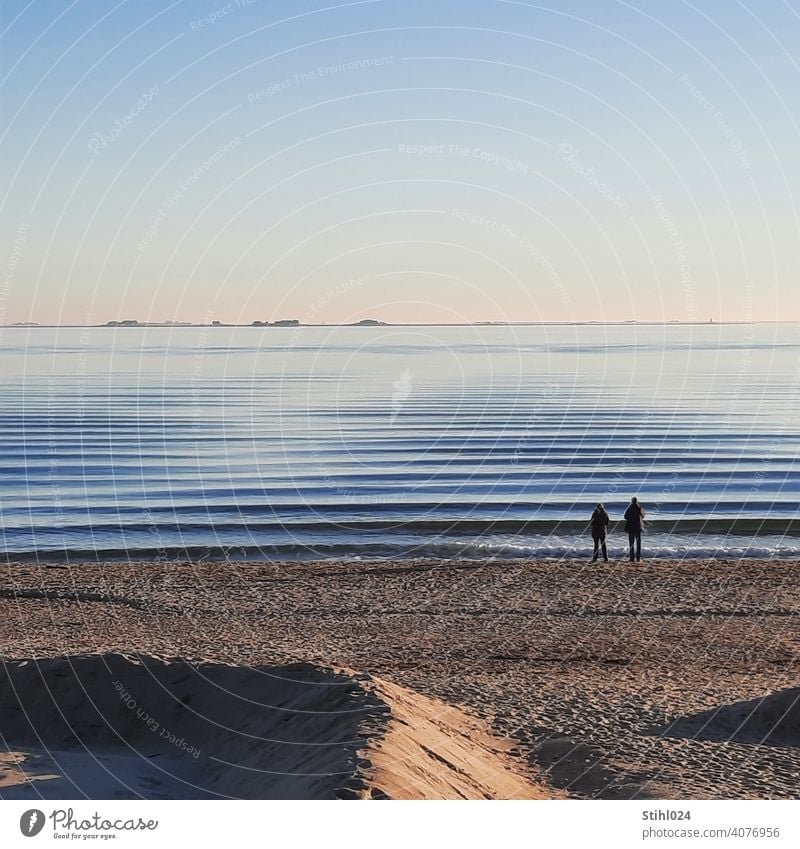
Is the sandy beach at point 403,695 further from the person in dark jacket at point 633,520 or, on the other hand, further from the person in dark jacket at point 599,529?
the person in dark jacket at point 633,520

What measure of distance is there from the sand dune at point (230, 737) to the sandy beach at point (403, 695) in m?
0.03

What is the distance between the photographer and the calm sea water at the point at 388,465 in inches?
1387

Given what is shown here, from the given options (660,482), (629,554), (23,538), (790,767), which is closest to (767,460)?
(660,482)

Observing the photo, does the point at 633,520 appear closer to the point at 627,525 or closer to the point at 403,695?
the point at 627,525

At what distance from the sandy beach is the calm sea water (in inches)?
189

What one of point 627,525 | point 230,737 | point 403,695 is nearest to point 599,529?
point 627,525

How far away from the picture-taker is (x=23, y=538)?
3466cm

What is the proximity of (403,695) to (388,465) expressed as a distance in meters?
38.2

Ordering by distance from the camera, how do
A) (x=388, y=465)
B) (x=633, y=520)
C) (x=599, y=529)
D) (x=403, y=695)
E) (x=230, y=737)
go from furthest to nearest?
1. (x=388, y=465)
2. (x=633, y=520)
3. (x=599, y=529)
4. (x=403, y=695)
5. (x=230, y=737)

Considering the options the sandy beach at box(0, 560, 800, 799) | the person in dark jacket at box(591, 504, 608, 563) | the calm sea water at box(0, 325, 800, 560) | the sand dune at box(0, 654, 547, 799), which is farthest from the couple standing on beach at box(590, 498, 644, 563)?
the sand dune at box(0, 654, 547, 799)

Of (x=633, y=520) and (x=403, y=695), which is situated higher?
(x=633, y=520)

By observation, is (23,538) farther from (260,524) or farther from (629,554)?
(629,554)

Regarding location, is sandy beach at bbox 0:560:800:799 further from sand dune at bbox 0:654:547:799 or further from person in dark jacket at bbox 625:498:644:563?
person in dark jacket at bbox 625:498:644:563

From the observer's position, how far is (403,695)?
13211 mm
